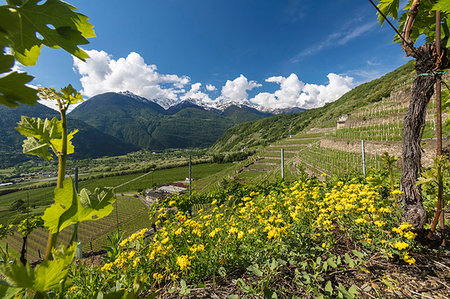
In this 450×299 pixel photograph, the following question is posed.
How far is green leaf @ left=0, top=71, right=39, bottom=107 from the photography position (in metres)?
0.75

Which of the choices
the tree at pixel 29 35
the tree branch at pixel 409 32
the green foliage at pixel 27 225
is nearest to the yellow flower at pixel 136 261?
the tree at pixel 29 35

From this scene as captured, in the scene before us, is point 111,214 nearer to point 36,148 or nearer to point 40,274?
point 36,148

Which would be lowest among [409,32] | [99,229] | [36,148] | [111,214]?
[111,214]

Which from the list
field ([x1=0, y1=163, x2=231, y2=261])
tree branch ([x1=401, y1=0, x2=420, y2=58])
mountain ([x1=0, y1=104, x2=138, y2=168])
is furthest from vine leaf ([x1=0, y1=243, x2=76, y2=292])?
mountain ([x1=0, y1=104, x2=138, y2=168])

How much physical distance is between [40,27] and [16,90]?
362mm

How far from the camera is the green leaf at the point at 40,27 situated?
0.83 meters

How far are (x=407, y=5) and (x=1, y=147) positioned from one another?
649ft

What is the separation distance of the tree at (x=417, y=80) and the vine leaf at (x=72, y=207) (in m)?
3.11

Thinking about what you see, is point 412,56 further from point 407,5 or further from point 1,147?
point 1,147

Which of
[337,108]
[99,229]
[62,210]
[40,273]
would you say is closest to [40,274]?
[40,273]

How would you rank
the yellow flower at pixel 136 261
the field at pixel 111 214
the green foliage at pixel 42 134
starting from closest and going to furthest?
the green foliage at pixel 42 134
the yellow flower at pixel 136 261
the field at pixel 111 214

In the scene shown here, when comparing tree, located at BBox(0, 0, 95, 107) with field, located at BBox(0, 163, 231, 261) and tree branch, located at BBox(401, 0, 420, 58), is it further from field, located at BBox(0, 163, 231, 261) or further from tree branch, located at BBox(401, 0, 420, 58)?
field, located at BBox(0, 163, 231, 261)

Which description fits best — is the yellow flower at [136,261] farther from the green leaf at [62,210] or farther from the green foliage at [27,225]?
the green foliage at [27,225]

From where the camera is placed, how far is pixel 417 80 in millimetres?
2512
